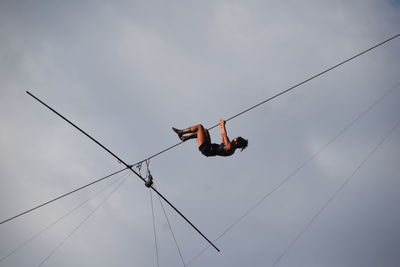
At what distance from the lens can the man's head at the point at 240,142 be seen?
746cm

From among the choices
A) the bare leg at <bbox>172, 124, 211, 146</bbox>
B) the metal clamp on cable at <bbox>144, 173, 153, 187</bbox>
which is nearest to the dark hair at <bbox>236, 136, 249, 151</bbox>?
the bare leg at <bbox>172, 124, 211, 146</bbox>

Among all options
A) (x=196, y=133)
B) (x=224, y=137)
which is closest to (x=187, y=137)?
(x=196, y=133)

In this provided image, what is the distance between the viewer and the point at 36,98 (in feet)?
21.5

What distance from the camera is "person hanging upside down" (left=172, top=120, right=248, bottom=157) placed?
7.35 m

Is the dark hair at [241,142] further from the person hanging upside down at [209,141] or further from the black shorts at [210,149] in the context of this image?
the black shorts at [210,149]

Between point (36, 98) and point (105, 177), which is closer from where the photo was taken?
point (36, 98)

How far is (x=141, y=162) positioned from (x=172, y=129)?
3.13 ft

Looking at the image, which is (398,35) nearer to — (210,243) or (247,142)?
(247,142)

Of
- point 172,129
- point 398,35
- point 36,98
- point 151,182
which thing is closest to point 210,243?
point 151,182

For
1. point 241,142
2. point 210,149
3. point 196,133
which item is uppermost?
point 196,133

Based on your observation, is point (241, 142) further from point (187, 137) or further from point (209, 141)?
point (187, 137)

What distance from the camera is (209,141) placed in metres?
7.50

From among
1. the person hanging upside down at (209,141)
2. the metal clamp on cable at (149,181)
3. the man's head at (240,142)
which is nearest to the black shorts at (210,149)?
the person hanging upside down at (209,141)

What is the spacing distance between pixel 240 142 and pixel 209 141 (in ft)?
2.13
